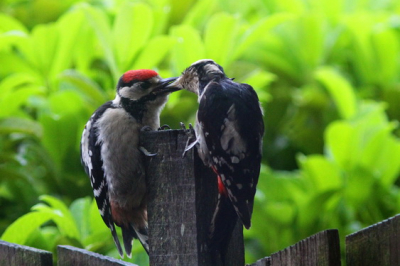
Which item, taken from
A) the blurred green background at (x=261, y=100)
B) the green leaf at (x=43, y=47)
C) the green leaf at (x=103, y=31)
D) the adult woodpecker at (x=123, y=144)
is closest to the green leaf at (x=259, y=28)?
the blurred green background at (x=261, y=100)

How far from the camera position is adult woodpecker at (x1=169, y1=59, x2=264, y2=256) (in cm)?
118

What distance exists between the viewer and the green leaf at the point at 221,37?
2090mm

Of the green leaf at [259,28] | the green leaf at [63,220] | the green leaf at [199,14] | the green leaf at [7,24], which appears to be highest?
the green leaf at [199,14]

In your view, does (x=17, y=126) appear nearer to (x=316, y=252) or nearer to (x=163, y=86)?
(x=163, y=86)

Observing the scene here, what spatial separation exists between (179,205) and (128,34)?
1087 millimetres

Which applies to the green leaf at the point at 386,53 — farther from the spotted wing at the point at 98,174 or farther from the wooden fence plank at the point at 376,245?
the wooden fence plank at the point at 376,245

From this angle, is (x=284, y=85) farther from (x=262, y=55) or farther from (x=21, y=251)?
(x=21, y=251)

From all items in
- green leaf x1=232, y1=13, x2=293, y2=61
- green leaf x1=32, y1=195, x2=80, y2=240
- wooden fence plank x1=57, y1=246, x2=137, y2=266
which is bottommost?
wooden fence plank x1=57, y1=246, x2=137, y2=266

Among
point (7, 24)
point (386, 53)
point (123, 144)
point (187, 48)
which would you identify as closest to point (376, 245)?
point (123, 144)

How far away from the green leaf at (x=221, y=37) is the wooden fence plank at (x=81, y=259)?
100 centimetres

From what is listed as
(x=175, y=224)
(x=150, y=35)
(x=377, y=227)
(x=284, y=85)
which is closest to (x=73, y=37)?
(x=150, y=35)

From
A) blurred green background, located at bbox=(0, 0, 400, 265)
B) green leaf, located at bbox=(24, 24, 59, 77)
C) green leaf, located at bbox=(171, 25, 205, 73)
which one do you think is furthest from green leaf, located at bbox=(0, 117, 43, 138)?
green leaf, located at bbox=(171, 25, 205, 73)

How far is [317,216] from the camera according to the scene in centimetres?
200

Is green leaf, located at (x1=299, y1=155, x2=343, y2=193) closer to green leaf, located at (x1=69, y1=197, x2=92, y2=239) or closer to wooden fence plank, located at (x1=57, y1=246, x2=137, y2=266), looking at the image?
green leaf, located at (x1=69, y1=197, x2=92, y2=239)
